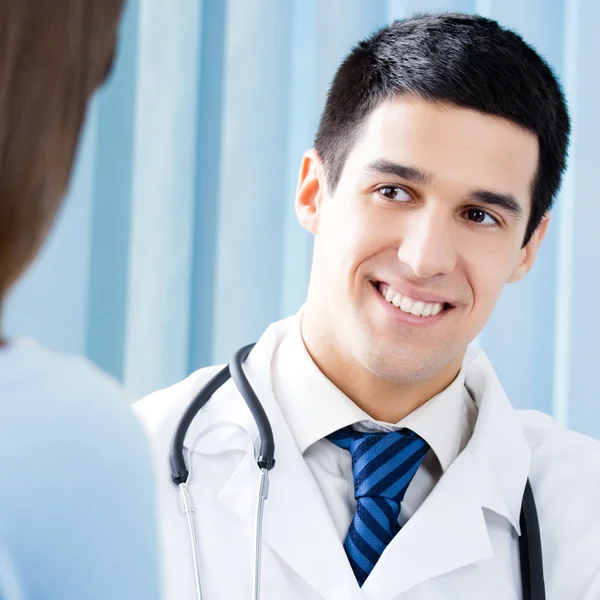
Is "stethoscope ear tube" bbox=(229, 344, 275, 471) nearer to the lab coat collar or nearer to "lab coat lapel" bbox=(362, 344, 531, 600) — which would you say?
→ the lab coat collar

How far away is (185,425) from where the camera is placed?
101cm

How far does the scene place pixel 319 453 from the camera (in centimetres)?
107

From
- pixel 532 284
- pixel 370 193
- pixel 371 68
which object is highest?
pixel 371 68

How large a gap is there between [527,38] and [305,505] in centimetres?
80

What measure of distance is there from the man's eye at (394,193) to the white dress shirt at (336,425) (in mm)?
222

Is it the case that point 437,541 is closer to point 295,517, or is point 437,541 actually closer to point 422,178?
point 295,517

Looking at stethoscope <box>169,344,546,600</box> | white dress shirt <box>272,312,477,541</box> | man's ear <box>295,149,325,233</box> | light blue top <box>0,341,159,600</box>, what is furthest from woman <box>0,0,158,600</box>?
man's ear <box>295,149,325,233</box>

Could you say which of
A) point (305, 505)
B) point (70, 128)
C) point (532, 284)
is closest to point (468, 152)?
point (532, 284)

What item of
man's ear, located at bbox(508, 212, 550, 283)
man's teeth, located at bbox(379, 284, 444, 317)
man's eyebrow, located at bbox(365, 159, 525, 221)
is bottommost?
man's teeth, located at bbox(379, 284, 444, 317)

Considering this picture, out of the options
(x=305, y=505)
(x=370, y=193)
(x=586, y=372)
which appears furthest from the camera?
(x=586, y=372)

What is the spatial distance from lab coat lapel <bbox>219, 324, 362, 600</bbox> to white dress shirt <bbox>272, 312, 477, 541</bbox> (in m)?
0.03

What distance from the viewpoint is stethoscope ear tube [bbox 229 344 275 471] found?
97cm

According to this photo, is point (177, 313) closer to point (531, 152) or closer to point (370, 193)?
point (370, 193)

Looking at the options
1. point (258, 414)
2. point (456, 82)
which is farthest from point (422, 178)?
point (258, 414)
